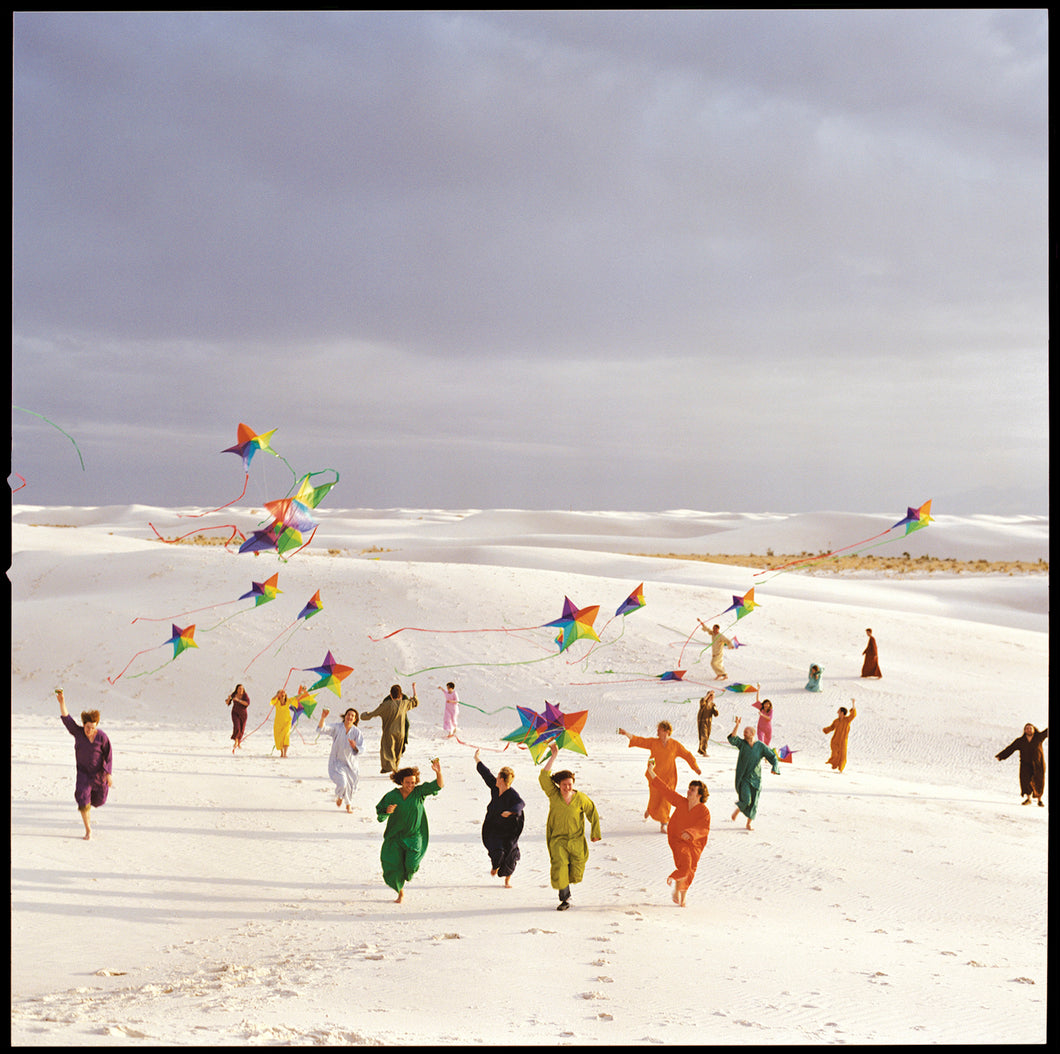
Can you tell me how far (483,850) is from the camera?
1007 cm

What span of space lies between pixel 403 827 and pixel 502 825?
0.95 metres

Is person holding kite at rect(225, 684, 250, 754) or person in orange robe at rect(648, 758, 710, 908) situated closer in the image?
person in orange robe at rect(648, 758, 710, 908)

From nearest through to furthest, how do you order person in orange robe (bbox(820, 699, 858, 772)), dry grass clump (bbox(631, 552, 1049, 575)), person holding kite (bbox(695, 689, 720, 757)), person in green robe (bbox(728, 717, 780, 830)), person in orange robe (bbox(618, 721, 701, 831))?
person in orange robe (bbox(618, 721, 701, 831))
person in green robe (bbox(728, 717, 780, 830))
person in orange robe (bbox(820, 699, 858, 772))
person holding kite (bbox(695, 689, 720, 757))
dry grass clump (bbox(631, 552, 1049, 575))

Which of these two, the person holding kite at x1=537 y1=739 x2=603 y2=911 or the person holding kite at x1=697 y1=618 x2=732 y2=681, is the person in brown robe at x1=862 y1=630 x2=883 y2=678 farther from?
the person holding kite at x1=537 y1=739 x2=603 y2=911

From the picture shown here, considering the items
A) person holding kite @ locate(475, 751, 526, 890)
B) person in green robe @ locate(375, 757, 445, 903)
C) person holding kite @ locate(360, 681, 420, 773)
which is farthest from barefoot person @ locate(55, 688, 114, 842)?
person holding kite @ locate(475, 751, 526, 890)

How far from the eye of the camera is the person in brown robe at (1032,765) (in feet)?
41.6

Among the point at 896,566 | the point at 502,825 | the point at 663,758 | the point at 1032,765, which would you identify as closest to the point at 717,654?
the point at 1032,765

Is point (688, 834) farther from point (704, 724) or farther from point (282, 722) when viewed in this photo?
point (282, 722)

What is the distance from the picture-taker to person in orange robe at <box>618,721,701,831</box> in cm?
1002

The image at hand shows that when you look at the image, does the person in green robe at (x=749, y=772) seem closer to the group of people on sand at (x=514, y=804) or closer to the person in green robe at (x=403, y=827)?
the group of people on sand at (x=514, y=804)

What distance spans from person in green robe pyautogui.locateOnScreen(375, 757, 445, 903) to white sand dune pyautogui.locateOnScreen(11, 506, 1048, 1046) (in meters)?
0.33

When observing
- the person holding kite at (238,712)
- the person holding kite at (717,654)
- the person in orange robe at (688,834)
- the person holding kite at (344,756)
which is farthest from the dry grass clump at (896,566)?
the person in orange robe at (688,834)

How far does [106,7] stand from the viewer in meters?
3.99

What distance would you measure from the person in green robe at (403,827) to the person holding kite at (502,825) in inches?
22.5
